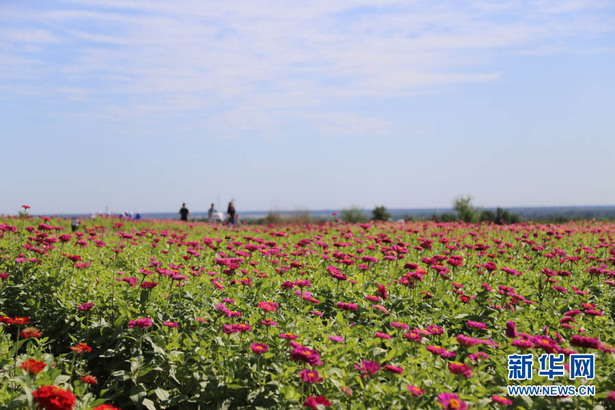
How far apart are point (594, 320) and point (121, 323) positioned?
4.78 metres

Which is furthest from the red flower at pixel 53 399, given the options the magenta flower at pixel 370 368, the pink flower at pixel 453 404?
the pink flower at pixel 453 404

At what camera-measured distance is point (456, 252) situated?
876cm

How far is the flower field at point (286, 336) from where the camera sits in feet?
10.5

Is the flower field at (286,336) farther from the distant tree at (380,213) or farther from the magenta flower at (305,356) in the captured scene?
the distant tree at (380,213)

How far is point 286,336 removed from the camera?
330 cm

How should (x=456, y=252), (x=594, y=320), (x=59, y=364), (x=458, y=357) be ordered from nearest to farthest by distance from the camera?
1. (x=458, y=357)
2. (x=59, y=364)
3. (x=594, y=320)
4. (x=456, y=252)

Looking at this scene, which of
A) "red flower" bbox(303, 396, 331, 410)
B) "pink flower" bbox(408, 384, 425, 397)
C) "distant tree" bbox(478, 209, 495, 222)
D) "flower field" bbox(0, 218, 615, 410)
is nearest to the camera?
"red flower" bbox(303, 396, 331, 410)

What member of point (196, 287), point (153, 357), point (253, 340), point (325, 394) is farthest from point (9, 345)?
point (325, 394)

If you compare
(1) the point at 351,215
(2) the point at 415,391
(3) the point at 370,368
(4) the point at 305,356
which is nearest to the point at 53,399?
(4) the point at 305,356

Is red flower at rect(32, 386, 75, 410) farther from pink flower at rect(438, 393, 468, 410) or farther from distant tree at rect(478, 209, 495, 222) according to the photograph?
distant tree at rect(478, 209, 495, 222)

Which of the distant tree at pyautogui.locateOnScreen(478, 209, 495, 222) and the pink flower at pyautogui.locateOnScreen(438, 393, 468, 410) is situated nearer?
the pink flower at pyautogui.locateOnScreen(438, 393, 468, 410)

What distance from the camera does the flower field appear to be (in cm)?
319

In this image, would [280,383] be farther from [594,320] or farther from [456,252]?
[456,252]

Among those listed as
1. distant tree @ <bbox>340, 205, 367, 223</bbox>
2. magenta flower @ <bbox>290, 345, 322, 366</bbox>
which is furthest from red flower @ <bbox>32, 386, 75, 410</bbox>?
distant tree @ <bbox>340, 205, 367, 223</bbox>
